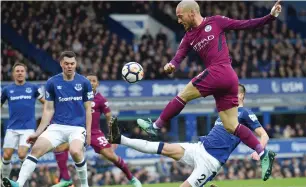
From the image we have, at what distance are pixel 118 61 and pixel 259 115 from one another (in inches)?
229

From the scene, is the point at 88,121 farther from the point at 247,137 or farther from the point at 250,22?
the point at 250,22

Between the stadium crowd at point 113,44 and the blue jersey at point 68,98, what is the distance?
13.0 metres

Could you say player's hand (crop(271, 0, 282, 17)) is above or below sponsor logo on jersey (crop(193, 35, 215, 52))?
above

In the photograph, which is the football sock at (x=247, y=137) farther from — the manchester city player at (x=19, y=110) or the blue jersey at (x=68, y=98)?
the manchester city player at (x=19, y=110)

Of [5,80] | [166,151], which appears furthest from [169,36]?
[166,151]

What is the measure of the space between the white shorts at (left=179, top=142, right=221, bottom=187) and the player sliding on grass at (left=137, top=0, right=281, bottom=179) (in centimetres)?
47

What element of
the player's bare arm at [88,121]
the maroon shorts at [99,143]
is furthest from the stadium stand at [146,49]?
the player's bare arm at [88,121]

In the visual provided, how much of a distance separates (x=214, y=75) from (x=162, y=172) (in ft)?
42.5

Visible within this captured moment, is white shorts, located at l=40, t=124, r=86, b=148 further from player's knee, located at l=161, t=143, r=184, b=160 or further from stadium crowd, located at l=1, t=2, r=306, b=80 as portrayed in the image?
stadium crowd, located at l=1, t=2, r=306, b=80

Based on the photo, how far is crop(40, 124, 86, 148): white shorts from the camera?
11781mm

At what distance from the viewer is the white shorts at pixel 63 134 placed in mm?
11781

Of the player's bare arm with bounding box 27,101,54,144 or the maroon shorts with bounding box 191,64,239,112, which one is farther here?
the player's bare arm with bounding box 27,101,54,144

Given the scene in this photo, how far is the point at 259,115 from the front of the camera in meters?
29.5

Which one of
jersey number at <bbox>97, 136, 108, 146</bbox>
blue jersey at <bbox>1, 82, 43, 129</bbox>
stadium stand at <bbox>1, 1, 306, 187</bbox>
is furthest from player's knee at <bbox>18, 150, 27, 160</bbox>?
stadium stand at <bbox>1, 1, 306, 187</bbox>
